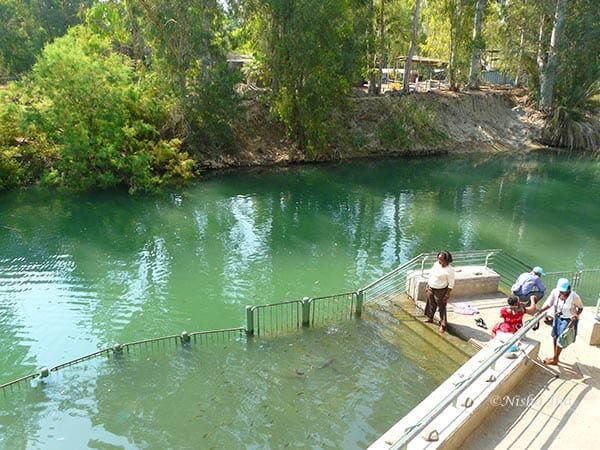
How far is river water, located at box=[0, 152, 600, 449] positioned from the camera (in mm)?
8648

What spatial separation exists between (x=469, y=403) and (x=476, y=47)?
3832 cm

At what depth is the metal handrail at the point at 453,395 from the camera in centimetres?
537

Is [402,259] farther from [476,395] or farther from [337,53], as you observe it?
[337,53]

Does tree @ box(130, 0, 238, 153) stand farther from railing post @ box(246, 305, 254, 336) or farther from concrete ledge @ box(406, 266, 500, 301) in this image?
railing post @ box(246, 305, 254, 336)

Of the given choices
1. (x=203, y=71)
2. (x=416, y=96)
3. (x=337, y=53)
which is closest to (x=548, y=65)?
(x=416, y=96)

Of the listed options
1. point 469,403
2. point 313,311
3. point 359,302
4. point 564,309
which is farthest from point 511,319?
point 313,311

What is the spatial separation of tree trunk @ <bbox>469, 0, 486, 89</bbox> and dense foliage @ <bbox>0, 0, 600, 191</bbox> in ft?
0.40

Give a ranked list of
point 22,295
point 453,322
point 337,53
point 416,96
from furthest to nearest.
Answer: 1. point 416,96
2. point 337,53
3. point 22,295
4. point 453,322

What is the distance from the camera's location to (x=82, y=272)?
1609cm

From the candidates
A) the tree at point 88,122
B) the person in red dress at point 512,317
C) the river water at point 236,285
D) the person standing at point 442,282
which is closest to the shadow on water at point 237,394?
the river water at point 236,285

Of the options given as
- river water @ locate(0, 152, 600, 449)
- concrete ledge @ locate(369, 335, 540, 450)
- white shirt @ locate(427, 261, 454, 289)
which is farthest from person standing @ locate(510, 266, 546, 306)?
river water @ locate(0, 152, 600, 449)

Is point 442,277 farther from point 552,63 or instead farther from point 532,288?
point 552,63

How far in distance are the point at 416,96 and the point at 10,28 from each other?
35.5 metres

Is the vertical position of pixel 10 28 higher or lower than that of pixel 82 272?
higher
